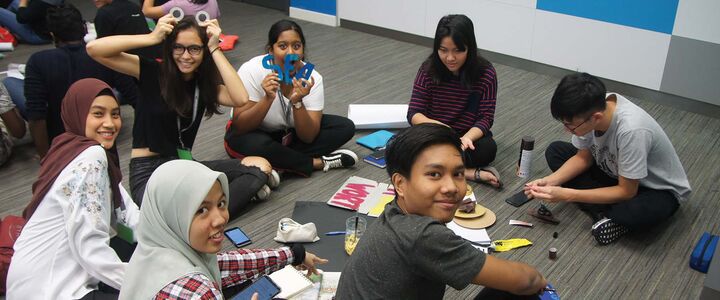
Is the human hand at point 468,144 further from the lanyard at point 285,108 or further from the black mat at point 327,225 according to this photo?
the lanyard at point 285,108

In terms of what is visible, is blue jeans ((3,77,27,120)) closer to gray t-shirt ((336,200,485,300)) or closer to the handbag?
the handbag

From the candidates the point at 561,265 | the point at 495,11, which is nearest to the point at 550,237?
the point at 561,265

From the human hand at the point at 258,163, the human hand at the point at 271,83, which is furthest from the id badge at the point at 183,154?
the human hand at the point at 271,83

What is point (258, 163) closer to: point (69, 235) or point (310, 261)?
point (310, 261)

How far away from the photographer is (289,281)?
2510 mm

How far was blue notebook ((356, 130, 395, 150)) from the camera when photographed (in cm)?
397

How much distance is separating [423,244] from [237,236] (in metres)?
1.54

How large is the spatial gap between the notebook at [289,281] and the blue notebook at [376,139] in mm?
1532

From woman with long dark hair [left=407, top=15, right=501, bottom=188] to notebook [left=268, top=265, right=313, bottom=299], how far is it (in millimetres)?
1305

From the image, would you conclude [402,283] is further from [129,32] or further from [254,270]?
[129,32]

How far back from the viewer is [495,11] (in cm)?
545

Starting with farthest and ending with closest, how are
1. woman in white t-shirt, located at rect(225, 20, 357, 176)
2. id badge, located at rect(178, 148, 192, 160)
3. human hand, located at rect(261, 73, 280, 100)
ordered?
woman in white t-shirt, located at rect(225, 20, 357, 176), human hand, located at rect(261, 73, 280, 100), id badge, located at rect(178, 148, 192, 160)

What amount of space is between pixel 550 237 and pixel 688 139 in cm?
172

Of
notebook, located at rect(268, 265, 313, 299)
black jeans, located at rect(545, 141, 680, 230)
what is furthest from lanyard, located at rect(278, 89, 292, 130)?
black jeans, located at rect(545, 141, 680, 230)
